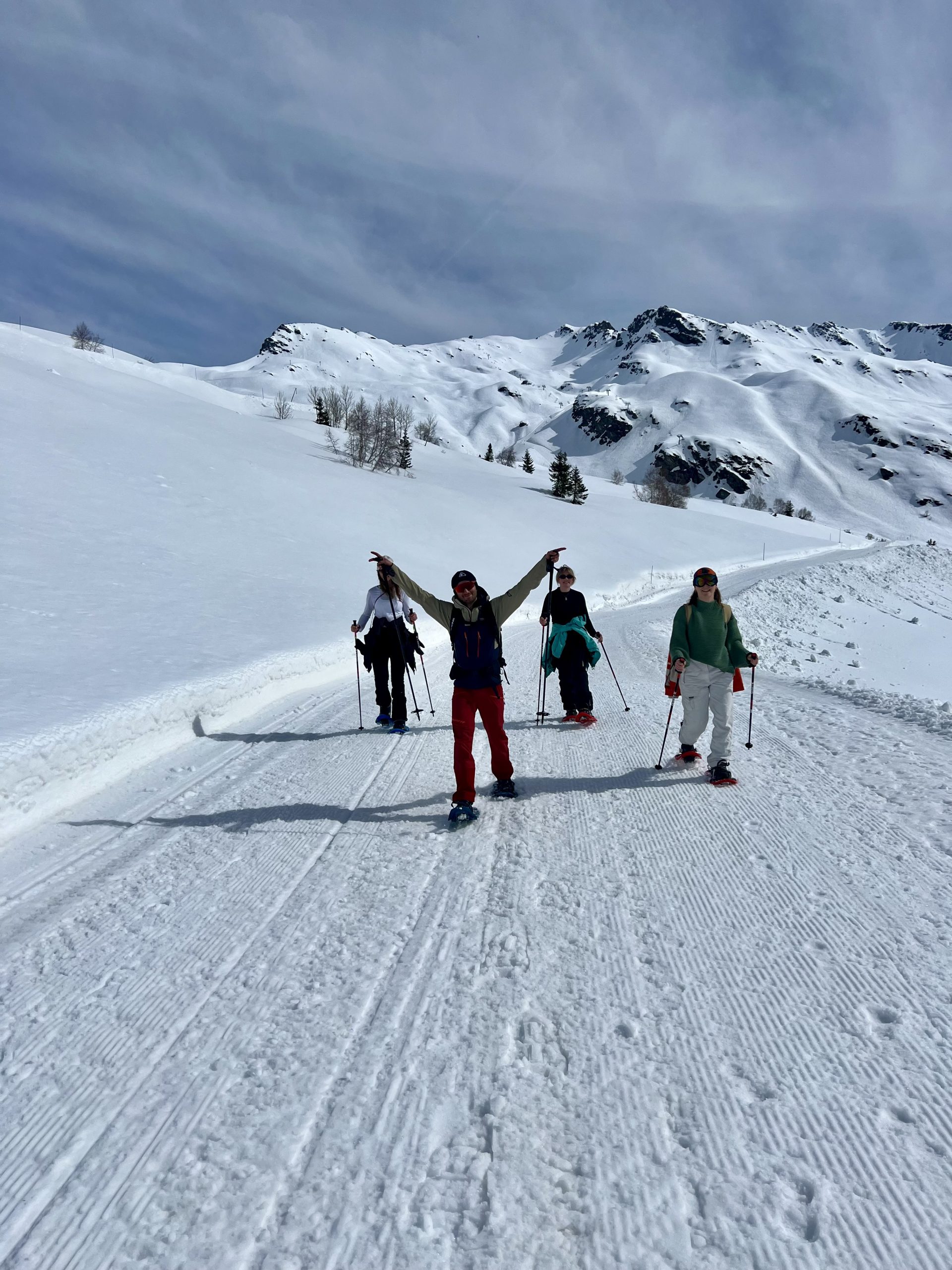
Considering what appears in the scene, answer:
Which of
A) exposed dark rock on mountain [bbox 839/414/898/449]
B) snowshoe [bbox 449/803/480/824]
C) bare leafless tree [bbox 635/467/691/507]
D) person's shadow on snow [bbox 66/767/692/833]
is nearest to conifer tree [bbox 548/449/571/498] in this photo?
bare leafless tree [bbox 635/467/691/507]

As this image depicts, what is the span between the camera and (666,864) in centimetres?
391

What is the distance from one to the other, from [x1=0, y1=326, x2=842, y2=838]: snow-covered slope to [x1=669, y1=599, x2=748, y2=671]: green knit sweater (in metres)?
5.25

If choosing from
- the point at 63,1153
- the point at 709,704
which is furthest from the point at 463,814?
the point at 63,1153

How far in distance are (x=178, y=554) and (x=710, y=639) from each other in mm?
12294

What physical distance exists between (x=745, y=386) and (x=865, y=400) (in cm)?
3693

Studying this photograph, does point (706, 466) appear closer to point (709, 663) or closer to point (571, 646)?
point (571, 646)

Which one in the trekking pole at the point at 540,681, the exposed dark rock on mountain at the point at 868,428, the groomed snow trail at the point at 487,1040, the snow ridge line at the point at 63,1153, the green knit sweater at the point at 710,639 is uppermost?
the exposed dark rock on mountain at the point at 868,428

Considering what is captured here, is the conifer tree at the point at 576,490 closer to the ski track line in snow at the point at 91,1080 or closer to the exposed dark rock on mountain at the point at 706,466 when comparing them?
the ski track line in snow at the point at 91,1080

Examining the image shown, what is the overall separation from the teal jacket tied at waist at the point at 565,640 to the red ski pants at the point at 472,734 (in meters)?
2.73

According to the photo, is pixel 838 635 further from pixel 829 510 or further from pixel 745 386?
pixel 745 386

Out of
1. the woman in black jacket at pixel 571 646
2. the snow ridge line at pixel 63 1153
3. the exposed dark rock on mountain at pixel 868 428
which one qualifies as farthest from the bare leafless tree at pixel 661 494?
the exposed dark rock on mountain at pixel 868 428

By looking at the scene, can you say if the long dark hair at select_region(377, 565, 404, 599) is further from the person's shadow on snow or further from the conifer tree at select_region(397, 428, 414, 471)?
the conifer tree at select_region(397, 428, 414, 471)

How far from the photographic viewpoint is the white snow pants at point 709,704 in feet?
17.4

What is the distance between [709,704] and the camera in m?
5.55
